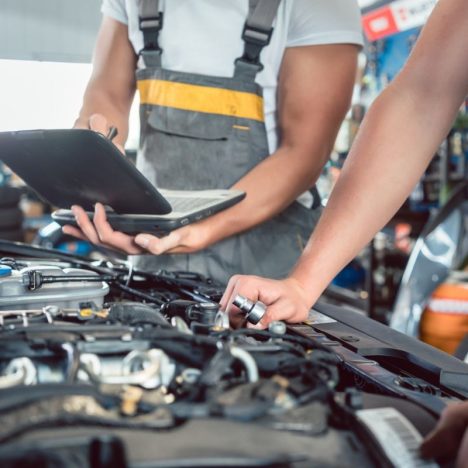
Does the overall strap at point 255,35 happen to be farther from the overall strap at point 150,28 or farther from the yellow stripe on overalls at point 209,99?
the overall strap at point 150,28

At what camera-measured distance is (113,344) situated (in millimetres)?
564

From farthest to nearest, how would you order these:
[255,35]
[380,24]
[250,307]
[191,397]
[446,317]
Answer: [380,24], [446,317], [255,35], [250,307], [191,397]

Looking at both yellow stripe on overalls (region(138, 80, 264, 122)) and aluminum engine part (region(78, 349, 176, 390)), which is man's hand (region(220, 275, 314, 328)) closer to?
aluminum engine part (region(78, 349, 176, 390))

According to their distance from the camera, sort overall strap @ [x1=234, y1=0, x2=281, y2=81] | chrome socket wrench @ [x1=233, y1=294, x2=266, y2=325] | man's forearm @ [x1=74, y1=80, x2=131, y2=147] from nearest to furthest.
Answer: chrome socket wrench @ [x1=233, y1=294, x2=266, y2=325] → overall strap @ [x1=234, y1=0, x2=281, y2=81] → man's forearm @ [x1=74, y1=80, x2=131, y2=147]

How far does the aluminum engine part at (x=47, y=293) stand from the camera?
883 millimetres

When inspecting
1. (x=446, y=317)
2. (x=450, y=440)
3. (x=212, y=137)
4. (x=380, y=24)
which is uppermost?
(x=380, y=24)

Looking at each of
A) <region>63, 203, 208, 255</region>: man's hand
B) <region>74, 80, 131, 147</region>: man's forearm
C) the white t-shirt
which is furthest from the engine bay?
<region>74, 80, 131, 147</region>: man's forearm

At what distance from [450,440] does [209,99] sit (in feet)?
3.58

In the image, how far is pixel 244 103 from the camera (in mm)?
1467

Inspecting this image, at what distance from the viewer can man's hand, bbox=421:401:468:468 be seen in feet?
1.63

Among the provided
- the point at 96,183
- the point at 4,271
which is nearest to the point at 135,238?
the point at 96,183

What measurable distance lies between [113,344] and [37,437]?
0.15 metres

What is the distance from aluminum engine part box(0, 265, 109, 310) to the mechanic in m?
0.30

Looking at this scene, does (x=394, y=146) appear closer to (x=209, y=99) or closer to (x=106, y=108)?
(x=209, y=99)
